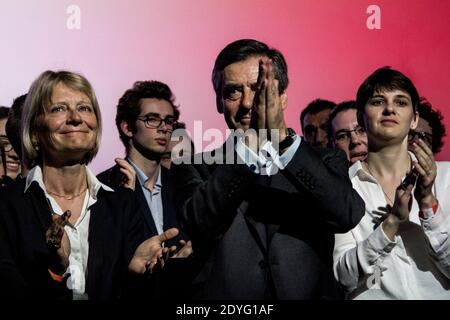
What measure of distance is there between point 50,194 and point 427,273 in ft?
4.62

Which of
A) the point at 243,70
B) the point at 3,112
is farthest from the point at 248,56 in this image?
the point at 3,112

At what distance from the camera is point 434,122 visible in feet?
12.6

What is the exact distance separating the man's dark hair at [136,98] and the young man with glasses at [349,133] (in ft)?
2.99

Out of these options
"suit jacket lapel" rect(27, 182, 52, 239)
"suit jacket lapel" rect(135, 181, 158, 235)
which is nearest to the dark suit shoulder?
"suit jacket lapel" rect(135, 181, 158, 235)

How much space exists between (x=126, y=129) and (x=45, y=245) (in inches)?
65.8

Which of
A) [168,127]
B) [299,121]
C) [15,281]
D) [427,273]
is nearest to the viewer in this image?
[15,281]

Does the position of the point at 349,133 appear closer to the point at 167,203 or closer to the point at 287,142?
the point at 167,203

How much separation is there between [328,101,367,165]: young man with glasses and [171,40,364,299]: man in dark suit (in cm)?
143

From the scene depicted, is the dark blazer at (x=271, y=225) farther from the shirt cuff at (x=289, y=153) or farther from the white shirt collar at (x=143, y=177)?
the white shirt collar at (x=143, y=177)

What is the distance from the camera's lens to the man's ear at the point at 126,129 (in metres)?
4.21

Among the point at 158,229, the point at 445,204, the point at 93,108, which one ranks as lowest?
the point at 158,229

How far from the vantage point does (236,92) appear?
2.53 m

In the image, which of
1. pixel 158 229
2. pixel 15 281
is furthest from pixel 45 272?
pixel 158 229

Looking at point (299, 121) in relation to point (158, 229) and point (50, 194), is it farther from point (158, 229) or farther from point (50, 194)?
point (50, 194)
